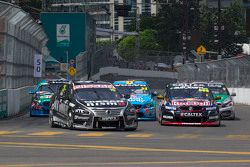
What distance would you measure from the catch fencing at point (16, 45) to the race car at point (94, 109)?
704 cm

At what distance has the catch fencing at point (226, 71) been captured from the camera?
48.2m

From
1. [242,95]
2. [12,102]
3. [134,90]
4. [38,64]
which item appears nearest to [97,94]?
[134,90]

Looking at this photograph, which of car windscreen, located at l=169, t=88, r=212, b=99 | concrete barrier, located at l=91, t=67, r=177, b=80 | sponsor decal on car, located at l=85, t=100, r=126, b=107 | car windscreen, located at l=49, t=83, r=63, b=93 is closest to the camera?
sponsor decal on car, located at l=85, t=100, r=126, b=107

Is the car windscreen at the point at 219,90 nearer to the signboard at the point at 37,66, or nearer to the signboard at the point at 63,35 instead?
the signboard at the point at 37,66

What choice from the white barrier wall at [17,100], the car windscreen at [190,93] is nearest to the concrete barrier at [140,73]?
the white barrier wall at [17,100]

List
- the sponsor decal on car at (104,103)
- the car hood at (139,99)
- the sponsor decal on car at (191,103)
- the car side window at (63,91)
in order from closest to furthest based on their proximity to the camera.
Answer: the sponsor decal on car at (104,103) → the car side window at (63,91) → the sponsor decal on car at (191,103) → the car hood at (139,99)

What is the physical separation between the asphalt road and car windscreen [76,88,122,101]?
3.60 ft

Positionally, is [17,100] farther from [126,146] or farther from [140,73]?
[140,73]

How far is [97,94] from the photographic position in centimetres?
2461

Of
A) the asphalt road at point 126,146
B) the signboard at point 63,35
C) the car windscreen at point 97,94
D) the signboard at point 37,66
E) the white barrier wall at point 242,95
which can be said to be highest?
the signboard at point 63,35

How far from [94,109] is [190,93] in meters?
5.14

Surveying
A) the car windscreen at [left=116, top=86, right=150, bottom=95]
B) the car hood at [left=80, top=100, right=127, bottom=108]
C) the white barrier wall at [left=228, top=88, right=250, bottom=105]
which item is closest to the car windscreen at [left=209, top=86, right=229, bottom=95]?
the car windscreen at [left=116, top=86, right=150, bottom=95]

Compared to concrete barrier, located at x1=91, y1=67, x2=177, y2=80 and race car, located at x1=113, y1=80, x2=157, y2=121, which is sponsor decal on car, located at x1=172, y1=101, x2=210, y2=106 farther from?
concrete barrier, located at x1=91, y1=67, x2=177, y2=80

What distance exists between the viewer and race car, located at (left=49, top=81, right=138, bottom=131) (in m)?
23.4
